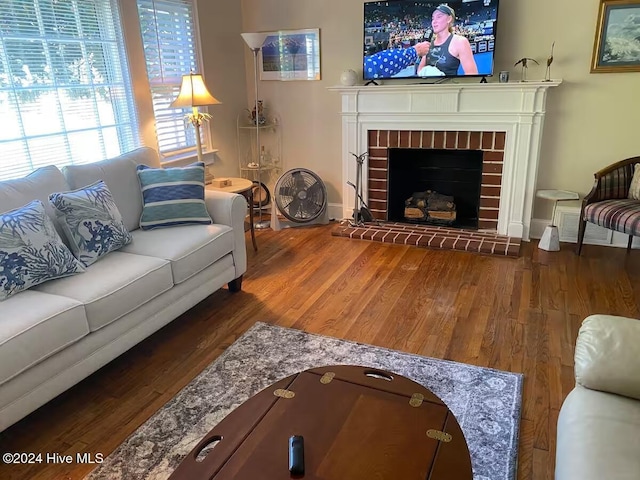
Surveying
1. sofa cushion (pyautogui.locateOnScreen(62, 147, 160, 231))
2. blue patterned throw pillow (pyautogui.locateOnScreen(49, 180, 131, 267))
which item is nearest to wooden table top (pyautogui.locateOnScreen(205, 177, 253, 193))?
sofa cushion (pyautogui.locateOnScreen(62, 147, 160, 231))

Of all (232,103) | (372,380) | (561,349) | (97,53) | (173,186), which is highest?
(97,53)

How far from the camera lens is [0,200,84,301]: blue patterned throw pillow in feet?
6.86

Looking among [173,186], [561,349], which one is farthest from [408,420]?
[173,186]

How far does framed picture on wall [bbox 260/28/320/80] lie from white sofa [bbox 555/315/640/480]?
367 centimetres

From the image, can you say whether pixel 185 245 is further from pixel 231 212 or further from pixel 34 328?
pixel 34 328

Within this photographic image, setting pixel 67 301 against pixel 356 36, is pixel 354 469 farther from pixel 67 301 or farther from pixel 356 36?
pixel 356 36

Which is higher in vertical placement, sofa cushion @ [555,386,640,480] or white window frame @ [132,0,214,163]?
white window frame @ [132,0,214,163]

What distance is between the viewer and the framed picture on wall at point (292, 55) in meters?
4.49

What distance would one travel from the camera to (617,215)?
3.33m

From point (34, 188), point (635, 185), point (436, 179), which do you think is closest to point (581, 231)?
point (635, 185)

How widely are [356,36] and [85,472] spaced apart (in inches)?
153

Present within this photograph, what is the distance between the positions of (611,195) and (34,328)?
387 cm

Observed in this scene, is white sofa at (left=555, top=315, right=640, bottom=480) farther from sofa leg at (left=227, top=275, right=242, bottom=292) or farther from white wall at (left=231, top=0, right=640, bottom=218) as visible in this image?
white wall at (left=231, top=0, right=640, bottom=218)

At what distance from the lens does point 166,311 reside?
8.52 ft
